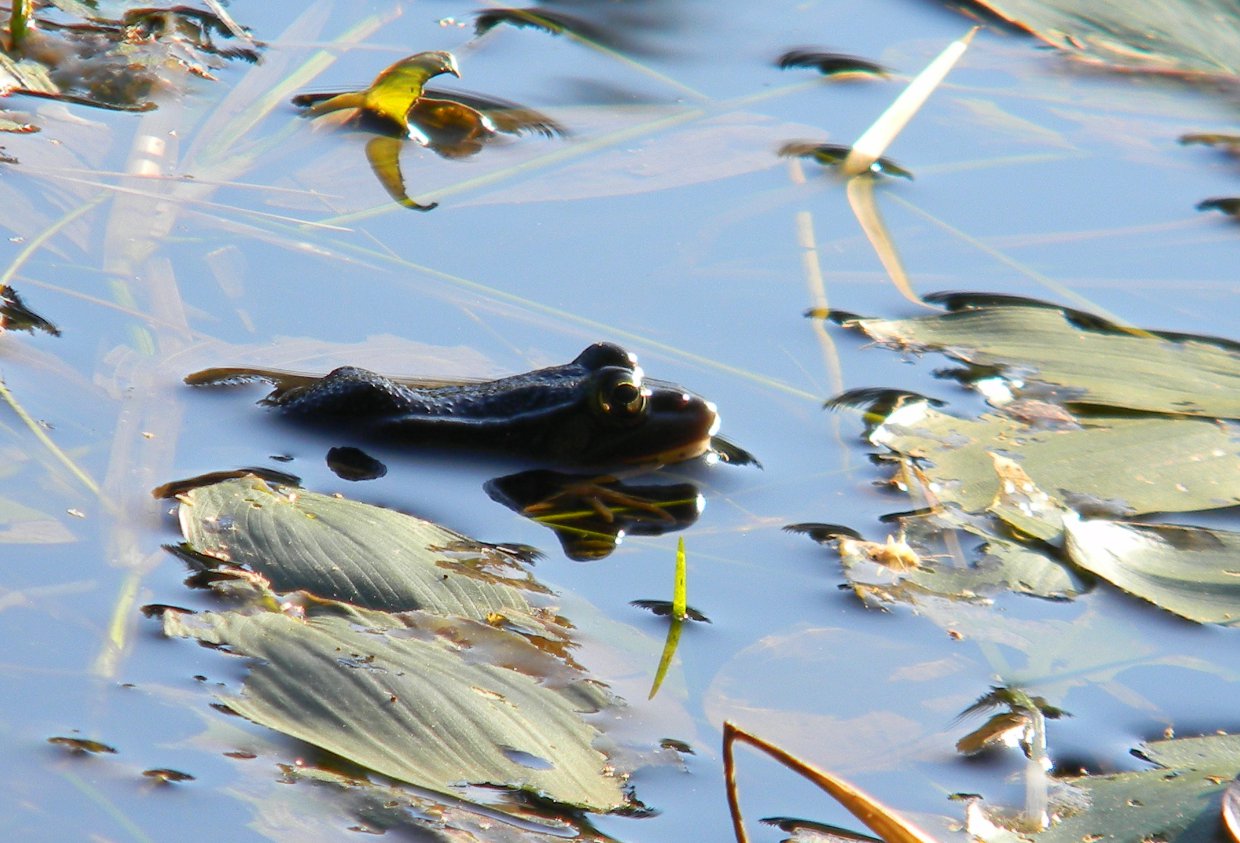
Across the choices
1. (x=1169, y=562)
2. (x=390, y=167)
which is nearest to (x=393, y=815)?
(x=1169, y=562)

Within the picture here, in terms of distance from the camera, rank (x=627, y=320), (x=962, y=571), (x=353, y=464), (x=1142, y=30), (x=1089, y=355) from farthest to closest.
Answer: (x=1142, y=30) < (x=627, y=320) < (x=1089, y=355) < (x=353, y=464) < (x=962, y=571)

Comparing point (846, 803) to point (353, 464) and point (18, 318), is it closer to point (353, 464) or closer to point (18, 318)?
point (353, 464)

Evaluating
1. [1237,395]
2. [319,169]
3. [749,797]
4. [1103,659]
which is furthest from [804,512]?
[319,169]

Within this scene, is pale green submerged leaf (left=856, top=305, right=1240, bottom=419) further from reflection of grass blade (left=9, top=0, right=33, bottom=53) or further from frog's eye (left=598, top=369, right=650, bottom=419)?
reflection of grass blade (left=9, top=0, right=33, bottom=53)

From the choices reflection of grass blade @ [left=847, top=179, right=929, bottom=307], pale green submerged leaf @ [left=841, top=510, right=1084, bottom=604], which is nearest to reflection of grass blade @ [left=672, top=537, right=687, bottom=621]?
pale green submerged leaf @ [left=841, top=510, right=1084, bottom=604]

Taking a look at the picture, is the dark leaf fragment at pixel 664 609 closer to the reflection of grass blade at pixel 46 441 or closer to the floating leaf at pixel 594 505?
the floating leaf at pixel 594 505
